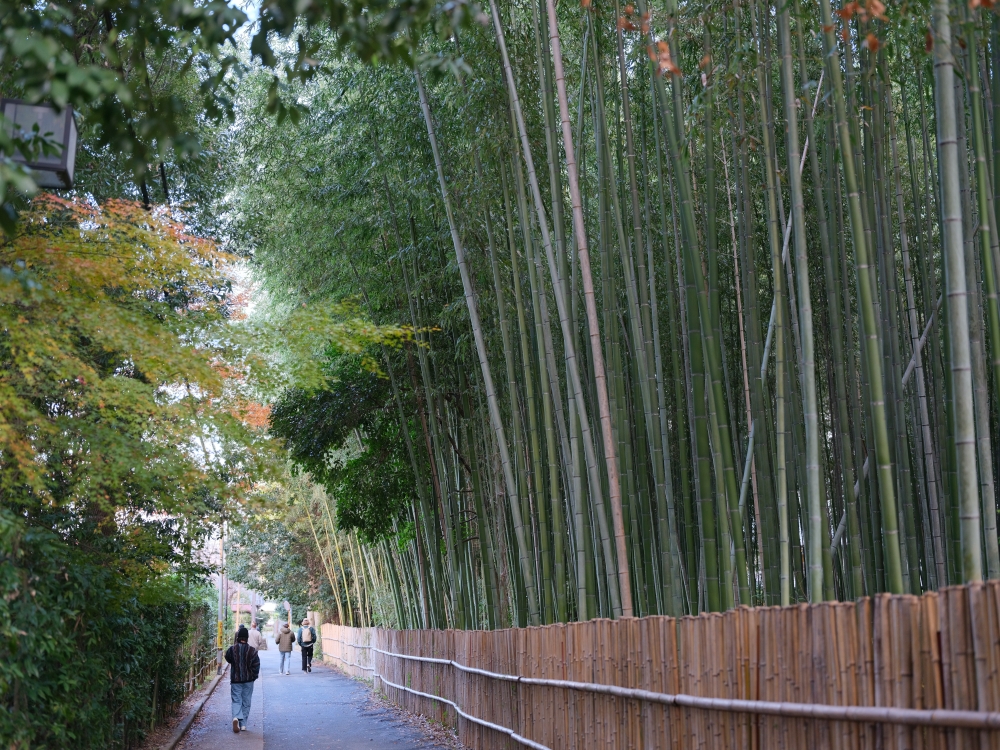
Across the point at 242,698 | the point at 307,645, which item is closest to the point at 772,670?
the point at 242,698

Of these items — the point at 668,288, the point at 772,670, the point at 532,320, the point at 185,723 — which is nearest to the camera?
the point at 772,670

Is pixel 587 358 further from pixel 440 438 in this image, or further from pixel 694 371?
pixel 440 438

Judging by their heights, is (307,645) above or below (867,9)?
below

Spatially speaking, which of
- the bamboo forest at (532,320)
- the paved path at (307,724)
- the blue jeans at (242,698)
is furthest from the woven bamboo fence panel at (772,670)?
the blue jeans at (242,698)

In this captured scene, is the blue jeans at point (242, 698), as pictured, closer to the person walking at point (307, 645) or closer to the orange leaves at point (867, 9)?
A: the orange leaves at point (867, 9)

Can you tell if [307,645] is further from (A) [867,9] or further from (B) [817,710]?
(A) [867,9]

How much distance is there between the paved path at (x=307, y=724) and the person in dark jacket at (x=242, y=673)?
0.22 meters

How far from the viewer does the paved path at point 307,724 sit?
839cm

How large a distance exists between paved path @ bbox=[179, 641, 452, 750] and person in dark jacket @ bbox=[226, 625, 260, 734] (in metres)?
0.22

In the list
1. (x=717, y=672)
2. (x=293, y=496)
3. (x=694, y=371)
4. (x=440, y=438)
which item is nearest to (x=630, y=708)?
(x=717, y=672)

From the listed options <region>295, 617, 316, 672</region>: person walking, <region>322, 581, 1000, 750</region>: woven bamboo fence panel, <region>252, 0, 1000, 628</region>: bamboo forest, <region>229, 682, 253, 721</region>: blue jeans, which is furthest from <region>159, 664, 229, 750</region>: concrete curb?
<region>295, 617, 316, 672</region>: person walking

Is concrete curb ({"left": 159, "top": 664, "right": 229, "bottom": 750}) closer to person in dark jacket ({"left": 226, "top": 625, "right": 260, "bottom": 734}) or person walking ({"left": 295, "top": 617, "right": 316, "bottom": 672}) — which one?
person in dark jacket ({"left": 226, "top": 625, "right": 260, "bottom": 734})

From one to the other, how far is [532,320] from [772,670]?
15.1 ft

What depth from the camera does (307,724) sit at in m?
10.1
